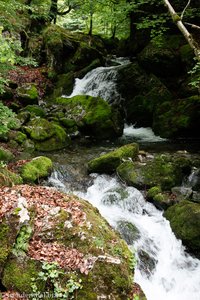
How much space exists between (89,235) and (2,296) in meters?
1.54

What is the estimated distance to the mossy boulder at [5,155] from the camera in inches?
460

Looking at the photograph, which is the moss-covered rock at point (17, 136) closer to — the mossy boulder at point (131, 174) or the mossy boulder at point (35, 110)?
the mossy boulder at point (35, 110)

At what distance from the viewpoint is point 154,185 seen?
10383mm

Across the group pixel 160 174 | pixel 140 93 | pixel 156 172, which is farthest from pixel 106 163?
pixel 140 93

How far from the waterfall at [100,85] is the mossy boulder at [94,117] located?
8.21ft

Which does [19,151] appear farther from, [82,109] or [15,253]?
[15,253]

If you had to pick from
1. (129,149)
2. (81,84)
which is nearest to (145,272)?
(129,149)

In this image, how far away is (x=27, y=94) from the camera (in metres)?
17.6

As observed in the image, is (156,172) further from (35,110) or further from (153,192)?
(35,110)

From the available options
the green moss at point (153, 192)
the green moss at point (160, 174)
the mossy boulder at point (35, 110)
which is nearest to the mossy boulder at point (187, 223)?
the green moss at point (153, 192)

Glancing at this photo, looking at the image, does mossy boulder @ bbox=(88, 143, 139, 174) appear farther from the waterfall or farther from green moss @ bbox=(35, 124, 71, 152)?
the waterfall

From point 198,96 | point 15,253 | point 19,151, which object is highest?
point 198,96

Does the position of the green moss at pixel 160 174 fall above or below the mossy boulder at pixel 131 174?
above

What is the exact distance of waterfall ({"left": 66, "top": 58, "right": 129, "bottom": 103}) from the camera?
19234 millimetres
